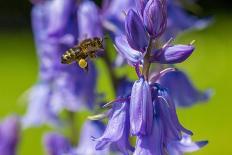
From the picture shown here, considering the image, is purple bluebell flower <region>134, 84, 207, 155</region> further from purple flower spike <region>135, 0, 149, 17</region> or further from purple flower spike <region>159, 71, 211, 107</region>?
purple flower spike <region>159, 71, 211, 107</region>

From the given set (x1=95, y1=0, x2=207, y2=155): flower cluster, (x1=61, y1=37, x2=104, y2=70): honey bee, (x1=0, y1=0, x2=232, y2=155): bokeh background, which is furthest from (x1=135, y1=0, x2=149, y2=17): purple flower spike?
(x1=0, y1=0, x2=232, y2=155): bokeh background

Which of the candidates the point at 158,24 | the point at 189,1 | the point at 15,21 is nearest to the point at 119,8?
the point at 189,1

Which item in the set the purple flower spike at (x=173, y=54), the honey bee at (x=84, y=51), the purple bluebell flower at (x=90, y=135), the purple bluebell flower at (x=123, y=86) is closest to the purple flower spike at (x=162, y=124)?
the purple flower spike at (x=173, y=54)

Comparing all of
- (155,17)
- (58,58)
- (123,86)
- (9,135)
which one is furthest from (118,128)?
(9,135)

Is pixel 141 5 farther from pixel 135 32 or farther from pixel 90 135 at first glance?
pixel 90 135

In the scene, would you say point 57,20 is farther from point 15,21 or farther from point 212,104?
point 15,21

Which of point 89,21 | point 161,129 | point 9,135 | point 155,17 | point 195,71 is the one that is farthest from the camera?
point 195,71

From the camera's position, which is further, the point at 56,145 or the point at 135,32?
the point at 56,145
